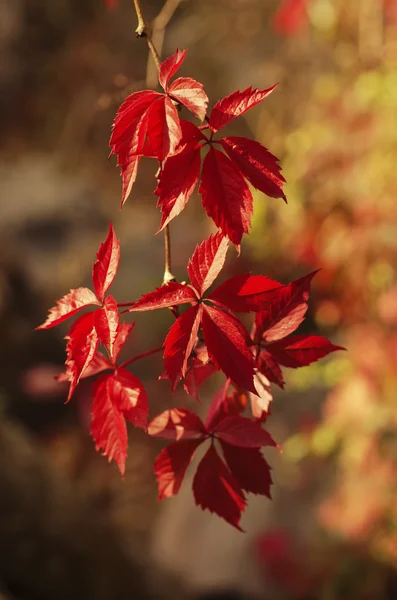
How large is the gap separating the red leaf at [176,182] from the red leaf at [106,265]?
93 mm

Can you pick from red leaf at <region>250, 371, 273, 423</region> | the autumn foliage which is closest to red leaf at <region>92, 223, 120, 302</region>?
the autumn foliage

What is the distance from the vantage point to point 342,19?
10.2 ft

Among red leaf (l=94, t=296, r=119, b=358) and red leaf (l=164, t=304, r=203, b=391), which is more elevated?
red leaf (l=94, t=296, r=119, b=358)

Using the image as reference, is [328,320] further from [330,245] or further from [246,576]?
[246,576]

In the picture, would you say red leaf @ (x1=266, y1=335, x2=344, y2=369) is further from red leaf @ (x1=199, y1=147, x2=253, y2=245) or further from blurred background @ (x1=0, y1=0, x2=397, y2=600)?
blurred background @ (x1=0, y1=0, x2=397, y2=600)

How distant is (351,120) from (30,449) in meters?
2.27

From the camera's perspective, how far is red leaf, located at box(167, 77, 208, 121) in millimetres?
571

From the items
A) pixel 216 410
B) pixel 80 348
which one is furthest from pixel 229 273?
pixel 80 348

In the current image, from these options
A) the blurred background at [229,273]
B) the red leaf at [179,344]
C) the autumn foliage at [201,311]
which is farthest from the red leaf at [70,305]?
the blurred background at [229,273]

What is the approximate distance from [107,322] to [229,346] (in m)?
0.14

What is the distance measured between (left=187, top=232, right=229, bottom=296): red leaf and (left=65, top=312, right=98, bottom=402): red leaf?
0.43 feet

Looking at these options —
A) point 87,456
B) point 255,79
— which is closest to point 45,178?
point 255,79

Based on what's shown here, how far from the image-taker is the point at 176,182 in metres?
0.59

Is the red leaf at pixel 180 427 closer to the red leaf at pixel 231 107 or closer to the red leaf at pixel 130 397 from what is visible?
the red leaf at pixel 130 397
